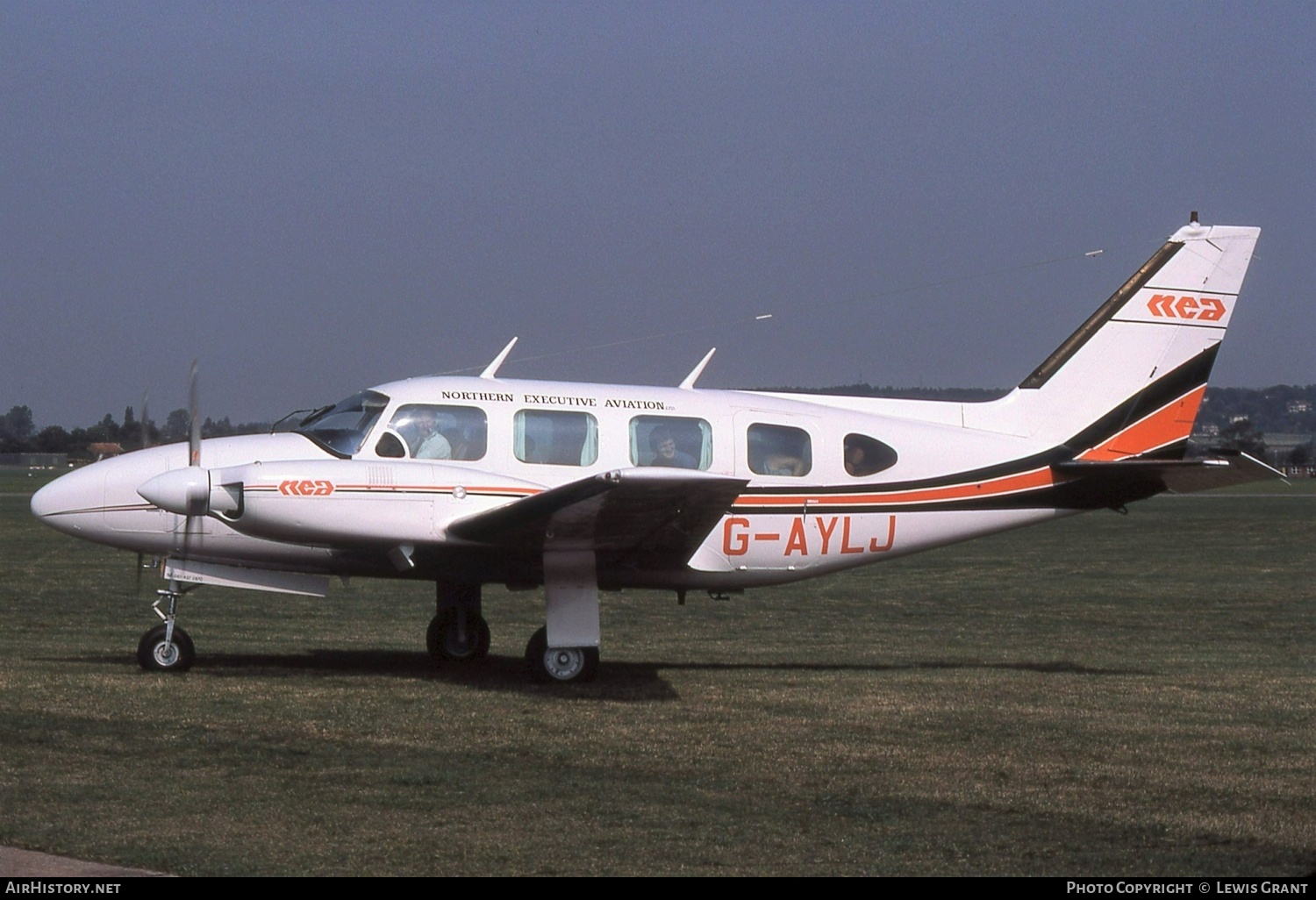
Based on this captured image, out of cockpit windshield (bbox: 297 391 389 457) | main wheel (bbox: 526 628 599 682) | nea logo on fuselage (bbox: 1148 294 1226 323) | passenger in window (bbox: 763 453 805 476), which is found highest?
nea logo on fuselage (bbox: 1148 294 1226 323)

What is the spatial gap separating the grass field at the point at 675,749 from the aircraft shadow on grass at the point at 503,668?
0.07m

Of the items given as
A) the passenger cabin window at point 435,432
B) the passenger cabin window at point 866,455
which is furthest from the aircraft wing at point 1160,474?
the passenger cabin window at point 435,432

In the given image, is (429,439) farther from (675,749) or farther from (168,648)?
(675,749)

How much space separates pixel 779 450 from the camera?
1348 cm

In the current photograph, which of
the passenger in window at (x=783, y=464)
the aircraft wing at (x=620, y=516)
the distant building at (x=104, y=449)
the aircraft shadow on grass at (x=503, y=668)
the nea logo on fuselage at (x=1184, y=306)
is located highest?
the nea logo on fuselage at (x=1184, y=306)

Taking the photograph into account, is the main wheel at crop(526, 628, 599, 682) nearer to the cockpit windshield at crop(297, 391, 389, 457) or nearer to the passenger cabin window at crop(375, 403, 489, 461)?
the passenger cabin window at crop(375, 403, 489, 461)

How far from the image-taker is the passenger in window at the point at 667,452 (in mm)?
13031

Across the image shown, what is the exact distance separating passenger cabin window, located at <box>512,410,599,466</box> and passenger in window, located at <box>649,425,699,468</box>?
1.71 ft

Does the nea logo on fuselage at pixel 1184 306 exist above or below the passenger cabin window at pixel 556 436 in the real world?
above

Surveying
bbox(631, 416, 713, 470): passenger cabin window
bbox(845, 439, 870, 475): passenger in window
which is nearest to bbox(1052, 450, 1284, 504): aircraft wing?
bbox(845, 439, 870, 475): passenger in window

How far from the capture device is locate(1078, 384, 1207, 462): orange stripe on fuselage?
47.8ft

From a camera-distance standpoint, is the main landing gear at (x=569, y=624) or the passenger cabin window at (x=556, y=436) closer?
the main landing gear at (x=569, y=624)

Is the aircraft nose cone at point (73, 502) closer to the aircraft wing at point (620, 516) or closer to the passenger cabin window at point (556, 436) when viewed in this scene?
the aircraft wing at point (620, 516)
